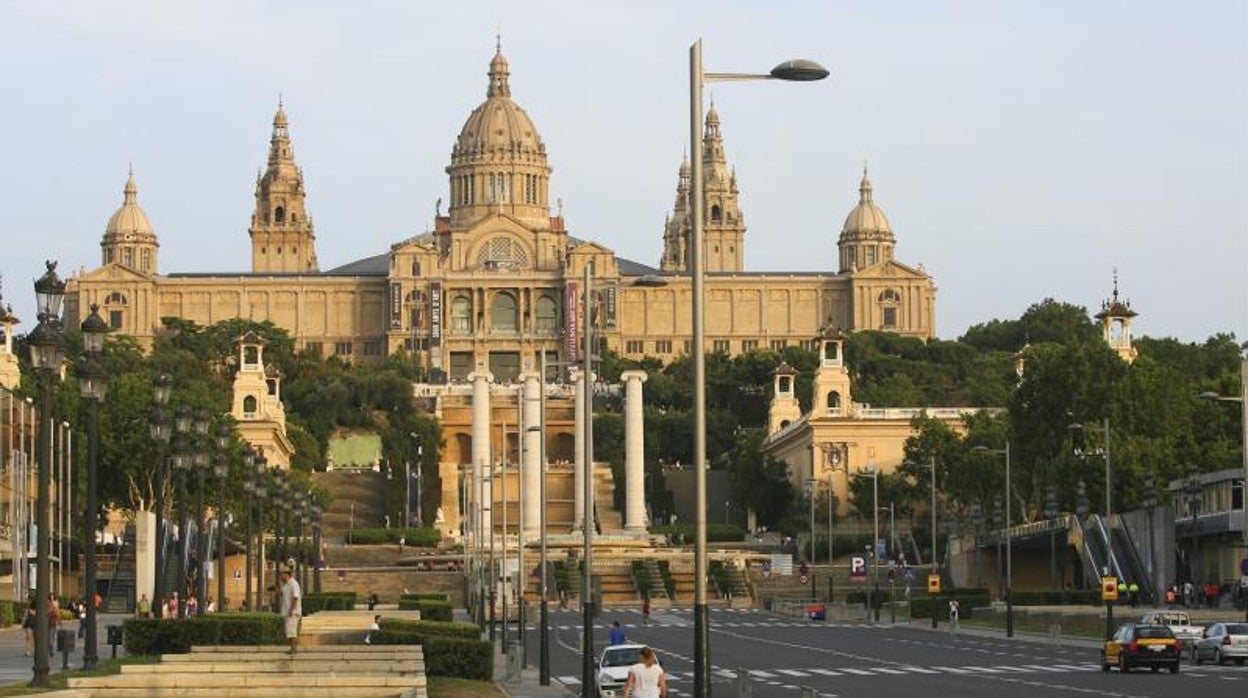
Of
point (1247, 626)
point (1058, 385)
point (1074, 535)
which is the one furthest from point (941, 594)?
point (1247, 626)

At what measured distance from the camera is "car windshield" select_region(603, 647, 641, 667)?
53.8 metres

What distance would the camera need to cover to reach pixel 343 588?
141 meters

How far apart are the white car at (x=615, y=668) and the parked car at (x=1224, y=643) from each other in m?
16.0

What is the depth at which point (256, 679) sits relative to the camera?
40.3 meters

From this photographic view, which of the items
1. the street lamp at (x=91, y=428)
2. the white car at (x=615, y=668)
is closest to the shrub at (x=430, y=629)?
the white car at (x=615, y=668)

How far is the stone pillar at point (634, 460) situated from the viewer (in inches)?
7643

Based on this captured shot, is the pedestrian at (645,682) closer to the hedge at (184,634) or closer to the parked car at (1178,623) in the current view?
the hedge at (184,634)

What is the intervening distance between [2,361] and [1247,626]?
320 feet

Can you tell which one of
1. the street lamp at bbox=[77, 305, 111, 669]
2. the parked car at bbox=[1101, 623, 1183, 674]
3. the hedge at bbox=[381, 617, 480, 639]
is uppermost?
the street lamp at bbox=[77, 305, 111, 669]

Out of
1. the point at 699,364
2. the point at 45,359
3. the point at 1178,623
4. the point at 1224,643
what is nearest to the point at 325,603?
the point at 1178,623

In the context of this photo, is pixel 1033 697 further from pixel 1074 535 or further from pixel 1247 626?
pixel 1074 535

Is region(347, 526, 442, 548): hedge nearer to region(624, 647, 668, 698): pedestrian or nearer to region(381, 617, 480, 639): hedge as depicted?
region(381, 617, 480, 639): hedge

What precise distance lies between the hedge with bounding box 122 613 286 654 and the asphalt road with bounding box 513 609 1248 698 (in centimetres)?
806

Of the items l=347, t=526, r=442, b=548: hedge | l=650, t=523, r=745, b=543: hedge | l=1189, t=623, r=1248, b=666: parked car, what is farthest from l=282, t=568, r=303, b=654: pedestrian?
l=347, t=526, r=442, b=548: hedge
